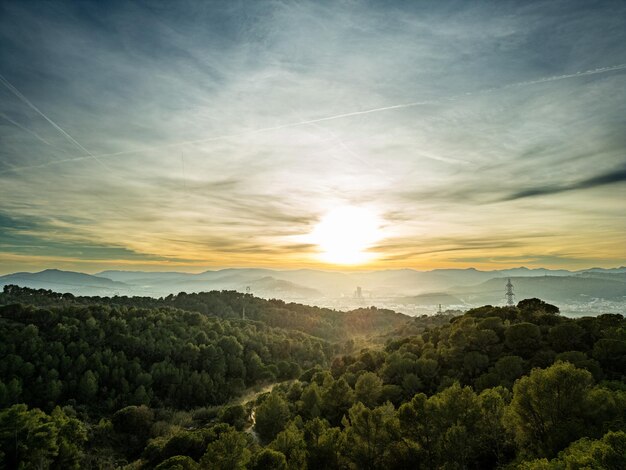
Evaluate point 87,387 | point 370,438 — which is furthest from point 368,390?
point 87,387

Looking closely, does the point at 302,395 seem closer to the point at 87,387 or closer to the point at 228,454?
the point at 228,454

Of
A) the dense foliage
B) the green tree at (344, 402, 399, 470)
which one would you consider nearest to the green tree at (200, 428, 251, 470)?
the green tree at (344, 402, 399, 470)

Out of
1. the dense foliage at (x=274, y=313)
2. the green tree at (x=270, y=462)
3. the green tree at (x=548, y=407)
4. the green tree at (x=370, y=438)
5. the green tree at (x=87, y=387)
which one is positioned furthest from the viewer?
the dense foliage at (x=274, y=313)

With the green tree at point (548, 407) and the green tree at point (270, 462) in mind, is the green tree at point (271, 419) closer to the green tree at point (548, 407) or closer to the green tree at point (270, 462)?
the green tree at point (270, 462)

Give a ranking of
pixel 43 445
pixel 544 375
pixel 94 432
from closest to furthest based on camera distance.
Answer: pixel 544 375, pixel 43 445, pixel 94 432

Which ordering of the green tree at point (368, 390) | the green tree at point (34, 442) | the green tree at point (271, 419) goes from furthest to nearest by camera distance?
the green tree at point (368, 390) < the green tree at point (271, 419) < the green tree at point (34, 442)

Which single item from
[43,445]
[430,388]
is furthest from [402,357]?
[43,445]

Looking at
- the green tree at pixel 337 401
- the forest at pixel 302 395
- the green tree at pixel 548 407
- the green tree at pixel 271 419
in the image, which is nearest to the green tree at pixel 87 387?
the forest at pixel 302 395

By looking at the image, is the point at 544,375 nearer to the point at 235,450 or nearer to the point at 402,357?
the point at 235,450

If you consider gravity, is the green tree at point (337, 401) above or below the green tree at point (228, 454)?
below
